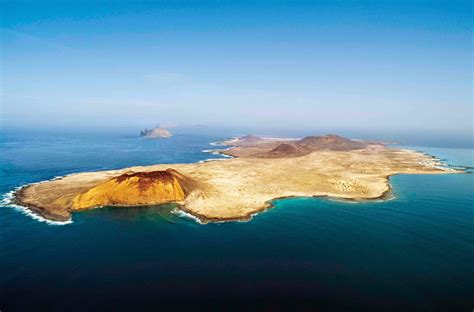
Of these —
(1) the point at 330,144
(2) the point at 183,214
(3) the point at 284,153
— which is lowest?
(2) the point at 183,214

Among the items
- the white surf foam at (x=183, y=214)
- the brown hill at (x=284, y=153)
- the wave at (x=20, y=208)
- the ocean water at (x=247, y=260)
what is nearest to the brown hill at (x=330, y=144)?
the brown hill at (x=284, y=153)

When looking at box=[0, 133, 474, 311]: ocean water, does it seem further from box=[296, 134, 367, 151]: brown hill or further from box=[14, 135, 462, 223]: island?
box=[296, 134, 367, 151]: brown hill

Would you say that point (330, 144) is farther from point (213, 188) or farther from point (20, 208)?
point (20, 208)

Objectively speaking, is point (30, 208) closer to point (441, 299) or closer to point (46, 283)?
point (46, 283)

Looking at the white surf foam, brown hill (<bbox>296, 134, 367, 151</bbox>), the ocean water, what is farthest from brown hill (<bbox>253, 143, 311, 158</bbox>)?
the white surf foam

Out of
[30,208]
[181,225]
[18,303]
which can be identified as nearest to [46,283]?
[18,303]

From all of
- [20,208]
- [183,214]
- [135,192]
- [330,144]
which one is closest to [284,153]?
[330,144]
